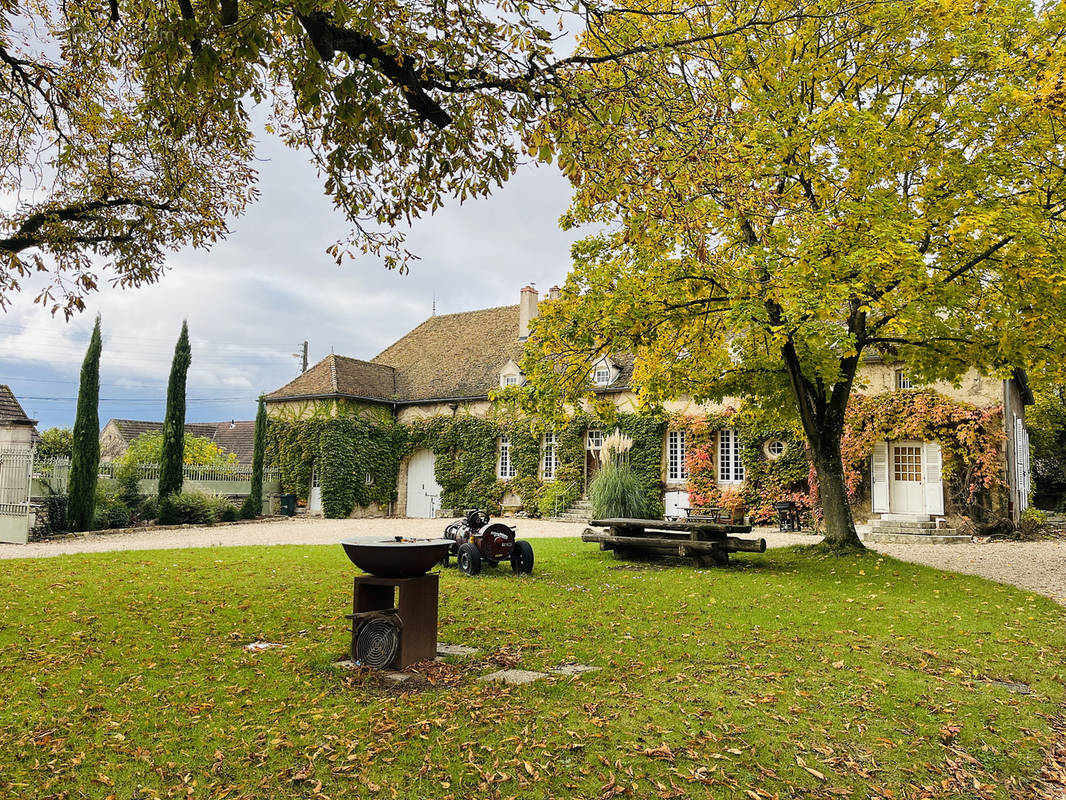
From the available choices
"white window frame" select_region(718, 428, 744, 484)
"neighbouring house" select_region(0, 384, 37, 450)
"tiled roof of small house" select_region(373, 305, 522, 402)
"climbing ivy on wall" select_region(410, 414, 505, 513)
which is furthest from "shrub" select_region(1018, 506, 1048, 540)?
"neighbouring house" select_region(0, 384, 37, 450)

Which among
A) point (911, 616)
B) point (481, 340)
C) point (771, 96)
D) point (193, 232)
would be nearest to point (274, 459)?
point (481, 340)

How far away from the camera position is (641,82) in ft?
17.3

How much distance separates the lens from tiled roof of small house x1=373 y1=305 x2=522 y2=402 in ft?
88.1

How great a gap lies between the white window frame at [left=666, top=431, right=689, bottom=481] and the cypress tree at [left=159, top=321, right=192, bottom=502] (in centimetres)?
1459

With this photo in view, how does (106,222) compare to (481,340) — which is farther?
(481,340)

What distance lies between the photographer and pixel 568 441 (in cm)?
2450

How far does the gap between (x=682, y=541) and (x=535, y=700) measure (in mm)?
7265

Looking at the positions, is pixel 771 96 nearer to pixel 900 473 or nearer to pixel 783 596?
pixel 783 596

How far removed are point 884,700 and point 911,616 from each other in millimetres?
3387

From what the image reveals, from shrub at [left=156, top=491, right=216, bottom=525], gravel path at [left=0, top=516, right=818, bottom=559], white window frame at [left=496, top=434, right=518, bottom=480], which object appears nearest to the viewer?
gravel path at [left=0, top=516, right=818, bottom=559]

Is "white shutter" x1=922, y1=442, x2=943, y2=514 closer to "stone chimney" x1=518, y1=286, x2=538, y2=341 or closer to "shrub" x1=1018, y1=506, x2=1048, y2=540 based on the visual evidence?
"shrub" x1=1018, y1=506, x2=1048, y2=540

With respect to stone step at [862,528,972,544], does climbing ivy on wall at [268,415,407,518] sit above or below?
above

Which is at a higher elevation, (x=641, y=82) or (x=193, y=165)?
(x=193, y=165)

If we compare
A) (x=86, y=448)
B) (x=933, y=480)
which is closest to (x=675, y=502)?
(x=933, y=480)
